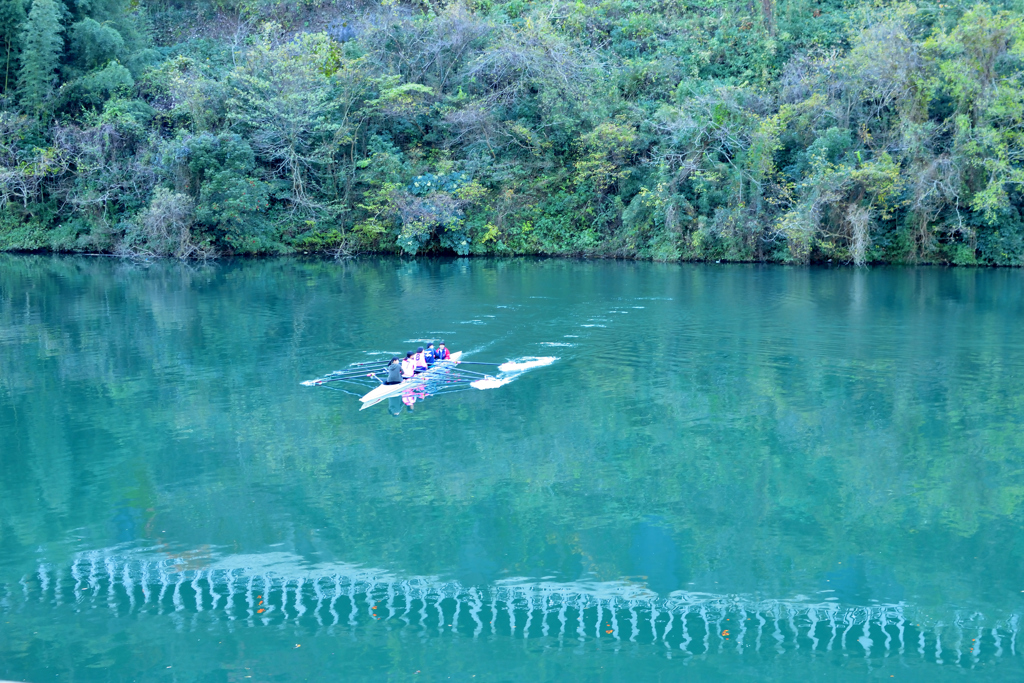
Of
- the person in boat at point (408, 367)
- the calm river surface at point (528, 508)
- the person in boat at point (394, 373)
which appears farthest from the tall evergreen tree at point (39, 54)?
the person in boat at point (394, 373)

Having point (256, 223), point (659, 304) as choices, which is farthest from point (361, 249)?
point (659, 304)

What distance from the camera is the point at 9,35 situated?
47.0 m

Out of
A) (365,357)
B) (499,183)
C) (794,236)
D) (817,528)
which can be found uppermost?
(499,183)

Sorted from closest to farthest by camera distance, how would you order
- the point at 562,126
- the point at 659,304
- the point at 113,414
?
the point at 113,414 → the point at 659,304 → the point at 562,126

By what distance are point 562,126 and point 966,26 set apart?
18.4 meters

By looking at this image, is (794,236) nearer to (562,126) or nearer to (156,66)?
(562,126)

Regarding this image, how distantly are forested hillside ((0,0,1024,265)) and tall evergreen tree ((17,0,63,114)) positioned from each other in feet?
0.44

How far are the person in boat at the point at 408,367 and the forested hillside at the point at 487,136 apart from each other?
938 inches

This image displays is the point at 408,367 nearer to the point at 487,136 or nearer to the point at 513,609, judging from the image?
the point at 513,609

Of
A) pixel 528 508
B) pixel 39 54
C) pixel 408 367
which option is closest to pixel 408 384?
pixel 408 367

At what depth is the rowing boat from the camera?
18881 millimetres

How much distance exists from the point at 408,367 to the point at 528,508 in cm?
750

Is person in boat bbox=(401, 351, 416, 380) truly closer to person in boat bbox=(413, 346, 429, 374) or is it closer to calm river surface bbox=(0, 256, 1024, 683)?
person in boat bbox=(413, 346, 429, 374)

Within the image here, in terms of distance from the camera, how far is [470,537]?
40.8 ft
